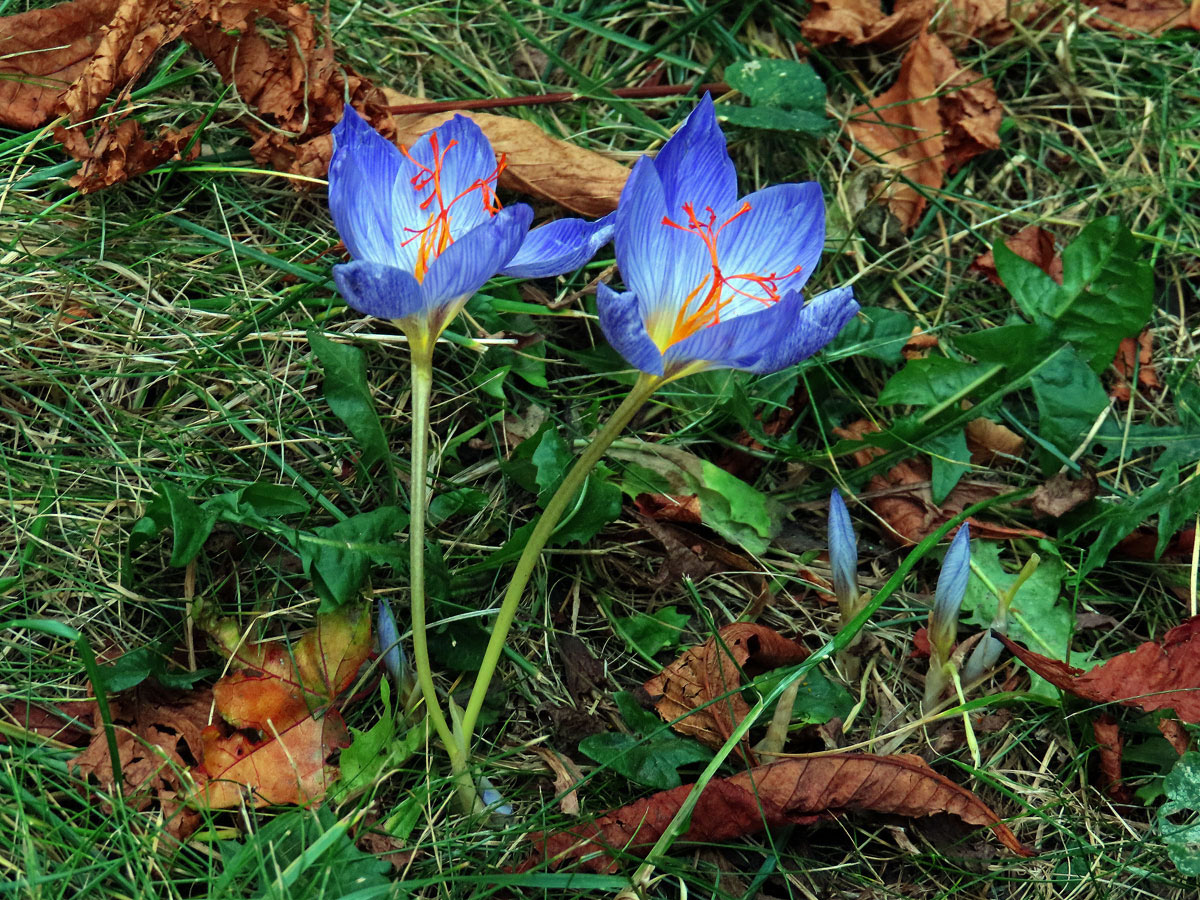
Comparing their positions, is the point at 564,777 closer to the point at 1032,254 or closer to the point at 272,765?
the point at 272,765

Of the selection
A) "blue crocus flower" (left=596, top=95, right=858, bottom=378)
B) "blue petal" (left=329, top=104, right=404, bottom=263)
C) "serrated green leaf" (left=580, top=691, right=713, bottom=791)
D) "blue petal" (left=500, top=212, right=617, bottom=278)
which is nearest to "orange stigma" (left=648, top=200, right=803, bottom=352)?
"blue crocus flower" (left=596, top=95, right=858, bottom=378)

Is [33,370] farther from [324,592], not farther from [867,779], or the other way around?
[867,779]

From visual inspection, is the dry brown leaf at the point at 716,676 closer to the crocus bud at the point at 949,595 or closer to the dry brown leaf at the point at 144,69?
the crocus bud at the point at 949,595

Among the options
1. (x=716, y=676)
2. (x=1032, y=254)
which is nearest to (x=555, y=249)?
(x=716, y=676)

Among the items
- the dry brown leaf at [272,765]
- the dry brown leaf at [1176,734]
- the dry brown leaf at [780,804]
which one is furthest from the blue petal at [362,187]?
the dry brown leaf at [1176,734]

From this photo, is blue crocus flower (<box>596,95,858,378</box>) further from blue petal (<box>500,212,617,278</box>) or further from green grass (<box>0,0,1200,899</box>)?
green grass (<box>0,0,1200,899</box>)

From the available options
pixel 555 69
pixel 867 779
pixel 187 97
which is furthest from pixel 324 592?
pixel 555 69

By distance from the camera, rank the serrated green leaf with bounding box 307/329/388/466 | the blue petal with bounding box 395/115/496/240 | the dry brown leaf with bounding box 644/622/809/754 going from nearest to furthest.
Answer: the blue petal with bounding box 395/115/496/240
the dry brown leaf with bounding box 644/622/809/754
the serrated green leaf with bounding box 307/329/388/466
